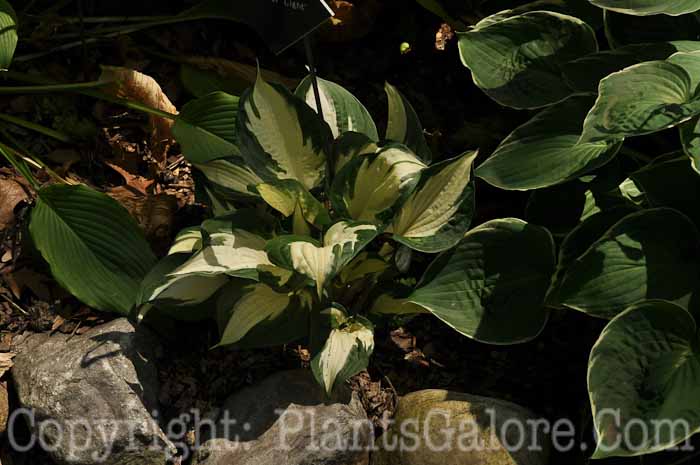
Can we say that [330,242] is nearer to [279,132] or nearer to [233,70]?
[279,132]

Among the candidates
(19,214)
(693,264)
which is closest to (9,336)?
(19,214)

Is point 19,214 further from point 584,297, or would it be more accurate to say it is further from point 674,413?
point 674,413

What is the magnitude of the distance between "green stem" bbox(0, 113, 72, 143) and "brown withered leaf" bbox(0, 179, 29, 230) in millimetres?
170

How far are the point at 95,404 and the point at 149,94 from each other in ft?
3.18

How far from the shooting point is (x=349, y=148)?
2158 mm

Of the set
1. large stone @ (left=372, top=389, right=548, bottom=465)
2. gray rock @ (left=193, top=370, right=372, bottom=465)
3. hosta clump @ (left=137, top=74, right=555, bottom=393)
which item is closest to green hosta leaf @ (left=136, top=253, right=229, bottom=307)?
hosta clump @ (left=137, top=74, right=555, bottom=393)

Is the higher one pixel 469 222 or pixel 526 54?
pixel 526 54

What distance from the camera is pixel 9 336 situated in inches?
92.7

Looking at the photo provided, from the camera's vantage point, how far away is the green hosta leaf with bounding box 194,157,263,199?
2.16 meters

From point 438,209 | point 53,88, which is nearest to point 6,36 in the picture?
point 53,88

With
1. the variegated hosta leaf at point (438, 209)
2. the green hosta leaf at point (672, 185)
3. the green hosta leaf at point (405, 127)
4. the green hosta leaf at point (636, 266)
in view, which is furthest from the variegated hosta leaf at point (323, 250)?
the green hosta leaf at point (672, 185)

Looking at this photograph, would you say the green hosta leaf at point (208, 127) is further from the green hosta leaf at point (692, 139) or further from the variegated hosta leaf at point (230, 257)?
the green hosta leaf at point (692, 139)

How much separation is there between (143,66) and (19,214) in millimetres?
626

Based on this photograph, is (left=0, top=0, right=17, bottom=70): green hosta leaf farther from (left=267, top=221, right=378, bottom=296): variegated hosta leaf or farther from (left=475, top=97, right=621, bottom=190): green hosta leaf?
(left=475, top=97, right=621, bottom=190): green hosta leaf
